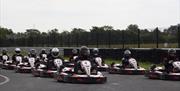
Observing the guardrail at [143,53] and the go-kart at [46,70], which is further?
the guardrail at [143,53]

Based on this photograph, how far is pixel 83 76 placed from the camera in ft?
69.5

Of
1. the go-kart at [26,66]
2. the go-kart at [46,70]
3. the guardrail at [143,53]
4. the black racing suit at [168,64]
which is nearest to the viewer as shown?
the black racing suit at [168,64]

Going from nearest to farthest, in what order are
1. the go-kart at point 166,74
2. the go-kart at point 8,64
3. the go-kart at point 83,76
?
the go-kart at point 83,76
the go-kart at point 166,74
the go-kart at point 8,64

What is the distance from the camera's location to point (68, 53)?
51875mm

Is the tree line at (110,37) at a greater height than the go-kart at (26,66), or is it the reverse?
the tree line at (110,37)

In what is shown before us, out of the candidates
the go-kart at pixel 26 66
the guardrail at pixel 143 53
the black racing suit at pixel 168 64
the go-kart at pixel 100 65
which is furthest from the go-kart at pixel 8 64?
the black racing suit at pixel 168 64

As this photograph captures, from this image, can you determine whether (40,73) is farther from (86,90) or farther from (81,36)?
(81,36)

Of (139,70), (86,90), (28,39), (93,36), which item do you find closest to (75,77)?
(86,90)

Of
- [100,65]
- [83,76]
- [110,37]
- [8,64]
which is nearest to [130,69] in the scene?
[100,65]

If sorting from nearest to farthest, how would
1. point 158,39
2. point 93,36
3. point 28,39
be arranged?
point 158,39 < point 93,36 < point 28,39

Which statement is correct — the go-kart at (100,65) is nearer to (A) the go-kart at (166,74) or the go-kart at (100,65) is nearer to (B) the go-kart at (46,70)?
(B) the go-kart at (46,70)

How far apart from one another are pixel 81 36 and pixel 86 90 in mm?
38904

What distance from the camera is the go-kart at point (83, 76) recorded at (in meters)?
21.1

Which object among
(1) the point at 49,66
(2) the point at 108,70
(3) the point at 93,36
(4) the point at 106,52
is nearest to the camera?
(1) the point at 49,66
